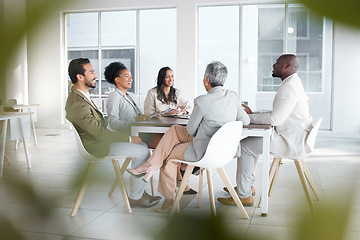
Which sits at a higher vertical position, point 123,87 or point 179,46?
point 179,46

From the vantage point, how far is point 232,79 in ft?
22.7

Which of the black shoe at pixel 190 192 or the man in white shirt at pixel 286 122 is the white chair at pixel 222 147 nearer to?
the man in white shirt at pixel 286 122

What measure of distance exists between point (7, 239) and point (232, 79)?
6.80 metres

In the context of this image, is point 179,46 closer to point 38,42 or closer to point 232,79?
point 232,79

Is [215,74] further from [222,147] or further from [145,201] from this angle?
[145,201]

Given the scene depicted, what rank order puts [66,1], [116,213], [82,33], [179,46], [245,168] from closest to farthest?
[66,1] < [82,33] < [116,213] < [245,168] < [179,46]

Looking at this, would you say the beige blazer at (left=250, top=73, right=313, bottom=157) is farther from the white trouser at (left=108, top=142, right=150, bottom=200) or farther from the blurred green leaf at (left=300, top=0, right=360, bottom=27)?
the blurred green leaf at (left=300, top=0, right=360, bottom=27)

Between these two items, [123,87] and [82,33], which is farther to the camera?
[123,87]

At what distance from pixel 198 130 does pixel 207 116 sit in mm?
98

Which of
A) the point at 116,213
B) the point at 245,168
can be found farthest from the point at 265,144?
the point at 116,213

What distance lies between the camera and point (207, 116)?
87.1 inches

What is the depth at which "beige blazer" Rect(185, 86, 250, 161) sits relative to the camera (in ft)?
7.24

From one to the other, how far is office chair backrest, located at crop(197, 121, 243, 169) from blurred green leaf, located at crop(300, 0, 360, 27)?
1.95 m

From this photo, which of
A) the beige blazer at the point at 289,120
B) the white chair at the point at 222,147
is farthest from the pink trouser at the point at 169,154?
the beige blazer at the point at 289,120
